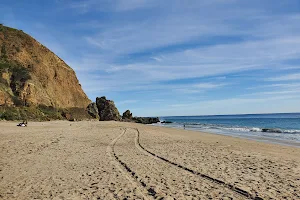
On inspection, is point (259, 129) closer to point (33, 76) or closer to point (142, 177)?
point (142, 177)

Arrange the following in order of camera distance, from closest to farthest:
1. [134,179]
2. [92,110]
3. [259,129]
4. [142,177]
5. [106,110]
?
[134,179], [142,177], [259,129], [92,110], [106,110]

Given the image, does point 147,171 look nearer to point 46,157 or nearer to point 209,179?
point 209,179

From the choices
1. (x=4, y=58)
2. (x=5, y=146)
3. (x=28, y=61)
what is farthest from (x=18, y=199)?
(x=28, y=61)

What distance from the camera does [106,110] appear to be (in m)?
71.7

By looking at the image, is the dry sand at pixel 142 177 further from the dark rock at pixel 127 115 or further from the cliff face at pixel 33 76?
the dark rock at pixel 127 115

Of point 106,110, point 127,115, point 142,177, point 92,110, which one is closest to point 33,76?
point 92,110

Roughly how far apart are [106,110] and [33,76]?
26.9m

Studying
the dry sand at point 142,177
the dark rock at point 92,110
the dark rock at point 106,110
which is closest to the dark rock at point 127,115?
the dark rock at point 106,110

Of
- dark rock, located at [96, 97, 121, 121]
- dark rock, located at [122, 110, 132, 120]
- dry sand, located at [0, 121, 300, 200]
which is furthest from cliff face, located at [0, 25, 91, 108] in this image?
dry sand, located at [0, 121, 300, 200]

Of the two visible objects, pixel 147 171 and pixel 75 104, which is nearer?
pixel 147 171

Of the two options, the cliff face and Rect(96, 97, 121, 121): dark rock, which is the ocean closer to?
Rect(96, 97, 121, 121): dark rock

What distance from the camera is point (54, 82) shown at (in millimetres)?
56375

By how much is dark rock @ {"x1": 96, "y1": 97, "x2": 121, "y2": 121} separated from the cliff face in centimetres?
497

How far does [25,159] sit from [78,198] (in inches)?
236
